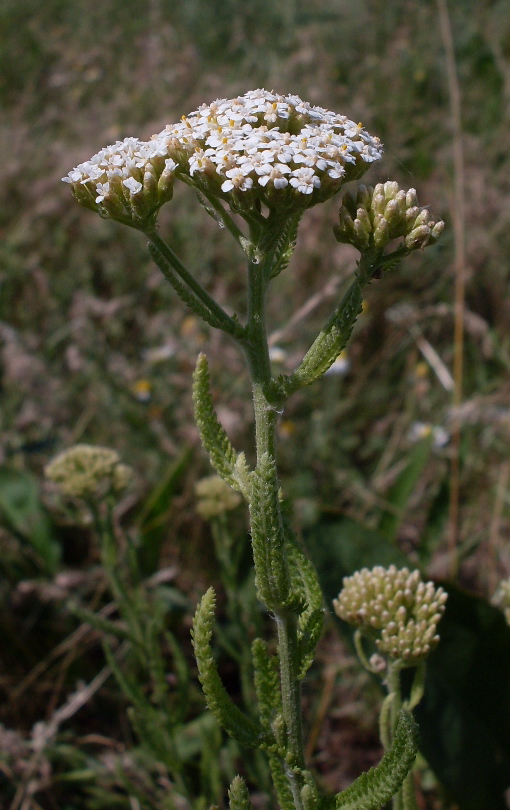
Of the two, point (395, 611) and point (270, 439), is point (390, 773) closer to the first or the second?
point (395, 611)

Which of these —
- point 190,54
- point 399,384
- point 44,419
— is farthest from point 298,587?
point 190,54

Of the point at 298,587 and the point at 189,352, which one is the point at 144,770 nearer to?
the point at 298,587

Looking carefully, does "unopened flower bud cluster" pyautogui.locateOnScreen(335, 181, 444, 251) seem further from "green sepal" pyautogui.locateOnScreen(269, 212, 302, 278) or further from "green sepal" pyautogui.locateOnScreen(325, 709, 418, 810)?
"green sepal" pyautogui.locateOnScreen(325, 709, 418, 810)

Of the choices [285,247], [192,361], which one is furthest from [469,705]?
[192,361]

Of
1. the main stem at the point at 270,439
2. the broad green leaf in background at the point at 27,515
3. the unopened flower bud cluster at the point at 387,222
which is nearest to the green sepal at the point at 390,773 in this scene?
the main stem at the point at 270,439

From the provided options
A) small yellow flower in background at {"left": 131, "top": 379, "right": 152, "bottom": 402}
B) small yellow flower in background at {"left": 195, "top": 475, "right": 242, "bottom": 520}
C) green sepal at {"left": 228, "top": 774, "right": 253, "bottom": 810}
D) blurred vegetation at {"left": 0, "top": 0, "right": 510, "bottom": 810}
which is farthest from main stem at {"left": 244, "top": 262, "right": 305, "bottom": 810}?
small yellow flower in background at {"left": 131, "top": 379, "right": 152, "bottom": 402}

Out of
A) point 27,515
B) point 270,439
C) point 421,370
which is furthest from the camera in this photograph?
point 421,370
